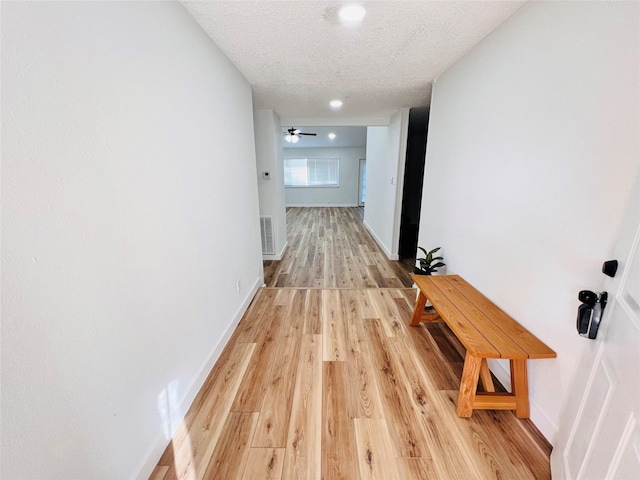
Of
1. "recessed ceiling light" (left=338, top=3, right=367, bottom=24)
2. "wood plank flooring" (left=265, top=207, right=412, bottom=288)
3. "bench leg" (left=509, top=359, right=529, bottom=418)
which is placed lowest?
"wood plank flooring" (left=265, top=207, right=412, bottom=288)

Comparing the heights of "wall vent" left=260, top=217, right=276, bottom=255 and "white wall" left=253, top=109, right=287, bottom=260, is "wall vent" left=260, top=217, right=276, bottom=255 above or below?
below

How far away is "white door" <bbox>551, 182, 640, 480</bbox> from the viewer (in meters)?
0.74

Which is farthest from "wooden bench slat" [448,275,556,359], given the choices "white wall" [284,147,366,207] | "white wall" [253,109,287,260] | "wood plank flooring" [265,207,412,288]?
"white wall" [284,147,366,207]

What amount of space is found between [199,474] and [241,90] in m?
2.75

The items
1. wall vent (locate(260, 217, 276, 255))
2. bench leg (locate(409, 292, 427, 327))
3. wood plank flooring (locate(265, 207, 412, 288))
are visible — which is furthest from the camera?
wall vent (locate(260, 217, 276, 255))

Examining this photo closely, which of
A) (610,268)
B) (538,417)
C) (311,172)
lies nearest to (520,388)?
(538,417)

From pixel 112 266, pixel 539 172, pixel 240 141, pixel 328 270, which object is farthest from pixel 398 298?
pixel 112 266

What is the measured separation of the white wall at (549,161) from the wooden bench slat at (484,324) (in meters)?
0.16

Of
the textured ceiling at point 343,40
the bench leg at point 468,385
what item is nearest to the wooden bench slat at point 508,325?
the bench leg at point 468,385

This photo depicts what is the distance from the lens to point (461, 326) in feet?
4.88

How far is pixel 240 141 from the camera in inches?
92.4

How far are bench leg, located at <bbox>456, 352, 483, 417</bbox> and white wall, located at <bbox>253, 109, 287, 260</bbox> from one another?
3319 mm

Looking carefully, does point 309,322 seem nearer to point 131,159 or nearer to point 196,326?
point 196,326

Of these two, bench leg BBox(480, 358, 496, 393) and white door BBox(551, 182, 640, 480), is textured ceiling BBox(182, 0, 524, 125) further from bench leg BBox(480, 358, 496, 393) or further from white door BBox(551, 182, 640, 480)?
bench leg BBox(480, 358, 496, 393)
